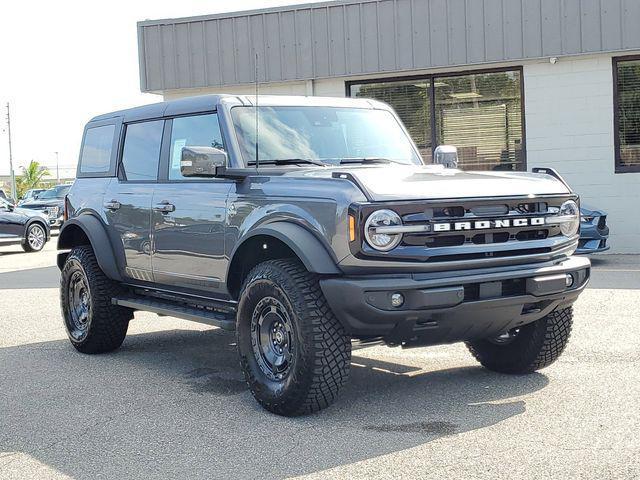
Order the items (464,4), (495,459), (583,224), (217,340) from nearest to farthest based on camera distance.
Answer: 1. (495,459)
2. (217,340)
3. (583,224)
4. (464,4)

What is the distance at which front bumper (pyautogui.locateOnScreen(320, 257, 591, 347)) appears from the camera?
5.13 meters

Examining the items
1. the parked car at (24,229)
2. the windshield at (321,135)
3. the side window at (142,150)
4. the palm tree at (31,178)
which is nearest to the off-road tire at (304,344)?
the windshield at (321,135)

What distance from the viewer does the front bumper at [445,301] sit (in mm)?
5133

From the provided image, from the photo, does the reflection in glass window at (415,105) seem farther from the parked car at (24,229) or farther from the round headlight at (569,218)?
the round headlight at (569,218)

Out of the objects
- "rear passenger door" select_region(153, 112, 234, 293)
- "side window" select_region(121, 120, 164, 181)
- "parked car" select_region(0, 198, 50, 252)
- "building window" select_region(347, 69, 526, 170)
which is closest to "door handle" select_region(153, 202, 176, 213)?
A: "rear passenger door" select_region(153, 112, 234, 293)

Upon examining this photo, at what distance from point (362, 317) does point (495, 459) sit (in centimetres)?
108

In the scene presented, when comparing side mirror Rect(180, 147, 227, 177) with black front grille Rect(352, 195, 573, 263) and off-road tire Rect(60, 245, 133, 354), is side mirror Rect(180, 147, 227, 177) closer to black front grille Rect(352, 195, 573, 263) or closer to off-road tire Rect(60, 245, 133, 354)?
black front grille Rect(352, 195, 573, 263)

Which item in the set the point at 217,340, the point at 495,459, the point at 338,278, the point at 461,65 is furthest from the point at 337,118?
the point at 461,65

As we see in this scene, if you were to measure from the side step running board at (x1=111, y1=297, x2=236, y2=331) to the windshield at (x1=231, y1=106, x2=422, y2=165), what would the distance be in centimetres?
111

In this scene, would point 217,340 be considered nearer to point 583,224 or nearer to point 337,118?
point 337,118

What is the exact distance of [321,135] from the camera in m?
6.82

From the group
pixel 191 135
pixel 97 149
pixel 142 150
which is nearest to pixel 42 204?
pixel 97 149

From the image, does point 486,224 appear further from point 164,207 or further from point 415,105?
point 415,105

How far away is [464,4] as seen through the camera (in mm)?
15898
